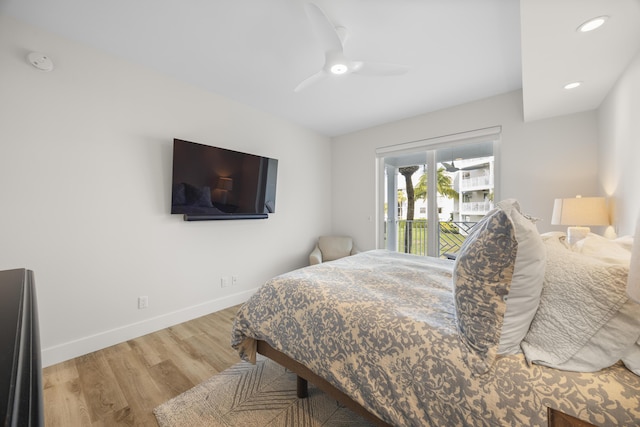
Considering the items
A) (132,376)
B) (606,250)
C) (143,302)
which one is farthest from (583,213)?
(143,302)

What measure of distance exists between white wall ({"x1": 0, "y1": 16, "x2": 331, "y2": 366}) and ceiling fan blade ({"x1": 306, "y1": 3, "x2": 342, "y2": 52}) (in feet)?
5.73

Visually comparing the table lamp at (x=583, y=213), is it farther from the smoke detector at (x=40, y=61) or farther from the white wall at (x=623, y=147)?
the smoke detector at (x=40, y=61)

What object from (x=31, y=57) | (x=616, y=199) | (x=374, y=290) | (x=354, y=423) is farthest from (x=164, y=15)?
(x=616, y=199)

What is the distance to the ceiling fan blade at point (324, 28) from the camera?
1418mm

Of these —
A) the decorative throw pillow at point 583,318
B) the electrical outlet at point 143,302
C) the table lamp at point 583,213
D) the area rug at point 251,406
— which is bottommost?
the area rug at point 251,406

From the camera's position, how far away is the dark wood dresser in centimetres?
35

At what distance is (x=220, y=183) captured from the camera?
276 centimetres

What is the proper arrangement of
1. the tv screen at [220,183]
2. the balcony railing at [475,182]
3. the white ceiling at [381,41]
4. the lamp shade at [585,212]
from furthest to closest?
the balcony railing at [475,182], the tv screen at [220,183], the lamp shade at [585,212], the white ceiling at [381,41]

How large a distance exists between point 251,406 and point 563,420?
1510 mm

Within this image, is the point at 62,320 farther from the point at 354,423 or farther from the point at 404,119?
the point at 404,119

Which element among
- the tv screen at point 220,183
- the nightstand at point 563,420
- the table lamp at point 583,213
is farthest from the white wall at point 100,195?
the table lamp at point 583,213

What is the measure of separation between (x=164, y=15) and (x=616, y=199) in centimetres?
372

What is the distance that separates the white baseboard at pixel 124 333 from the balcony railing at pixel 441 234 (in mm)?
2722

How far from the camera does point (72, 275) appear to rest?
201 centimetres
